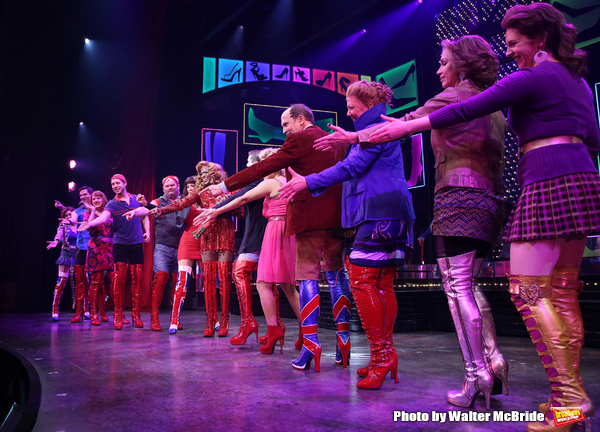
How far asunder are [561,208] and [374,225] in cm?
85

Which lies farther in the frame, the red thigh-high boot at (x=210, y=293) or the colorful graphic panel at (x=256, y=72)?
the colorful graphic panel at (x=256, y=72)

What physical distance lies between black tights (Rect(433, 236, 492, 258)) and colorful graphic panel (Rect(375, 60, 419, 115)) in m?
8.24

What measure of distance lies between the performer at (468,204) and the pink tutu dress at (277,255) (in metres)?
1.40

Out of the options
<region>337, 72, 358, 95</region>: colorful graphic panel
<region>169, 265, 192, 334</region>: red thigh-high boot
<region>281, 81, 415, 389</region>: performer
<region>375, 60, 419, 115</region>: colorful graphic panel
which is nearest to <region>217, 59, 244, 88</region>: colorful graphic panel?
<region>337, 72, 358, 95</region>: colorful graphic panel

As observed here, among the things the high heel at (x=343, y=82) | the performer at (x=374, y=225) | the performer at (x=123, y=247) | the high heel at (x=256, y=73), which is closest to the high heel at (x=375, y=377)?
the performer at (x=374, y=225)

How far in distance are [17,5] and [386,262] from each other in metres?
6.62

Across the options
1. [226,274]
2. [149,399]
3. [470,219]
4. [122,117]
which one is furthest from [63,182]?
[470,219]

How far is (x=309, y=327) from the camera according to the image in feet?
7.75

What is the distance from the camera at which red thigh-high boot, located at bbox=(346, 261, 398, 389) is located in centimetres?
190

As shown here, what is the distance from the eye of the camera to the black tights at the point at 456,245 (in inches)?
64.4

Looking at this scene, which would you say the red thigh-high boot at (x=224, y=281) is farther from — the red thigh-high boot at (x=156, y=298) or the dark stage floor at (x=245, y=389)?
the red thigh-high boot at (x=156, y=298)

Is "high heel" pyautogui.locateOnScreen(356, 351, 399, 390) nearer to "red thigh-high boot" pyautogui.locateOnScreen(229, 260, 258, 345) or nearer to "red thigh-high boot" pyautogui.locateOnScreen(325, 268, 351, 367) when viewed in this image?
"red thigh-high boot" pyautogui.locateOnScreen(325, 268, 351, 367)

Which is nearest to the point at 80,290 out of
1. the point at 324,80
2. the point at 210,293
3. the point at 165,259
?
the point at 165,259

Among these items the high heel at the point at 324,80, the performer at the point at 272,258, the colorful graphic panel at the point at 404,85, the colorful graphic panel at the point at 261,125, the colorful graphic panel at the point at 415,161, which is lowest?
the performer at the point at 272,258
